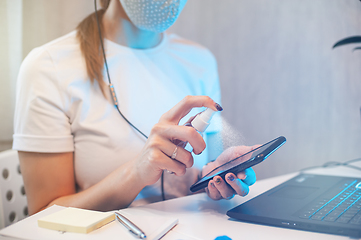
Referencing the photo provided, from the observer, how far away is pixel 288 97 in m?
1.12

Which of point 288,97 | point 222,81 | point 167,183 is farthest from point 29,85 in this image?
point 288,97

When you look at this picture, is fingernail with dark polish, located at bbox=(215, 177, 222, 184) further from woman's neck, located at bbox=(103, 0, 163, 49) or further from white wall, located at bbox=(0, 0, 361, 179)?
white wall, located at bbox=(0, 0, 361, 179)

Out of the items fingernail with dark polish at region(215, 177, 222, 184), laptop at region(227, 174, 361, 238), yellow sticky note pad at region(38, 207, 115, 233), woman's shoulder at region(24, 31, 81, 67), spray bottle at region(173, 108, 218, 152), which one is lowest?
laptop at region(227, 174, 361, 238)

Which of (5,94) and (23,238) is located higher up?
(5,94)

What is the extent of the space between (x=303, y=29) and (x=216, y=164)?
83 centimetres

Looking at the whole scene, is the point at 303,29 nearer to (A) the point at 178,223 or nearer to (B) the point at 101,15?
(B) the point at 101,15

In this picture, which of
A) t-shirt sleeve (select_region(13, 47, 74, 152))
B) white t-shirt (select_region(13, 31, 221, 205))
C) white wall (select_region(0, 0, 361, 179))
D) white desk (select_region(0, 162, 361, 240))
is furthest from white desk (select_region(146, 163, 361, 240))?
white wall (select_region(0, 0, 361, 179))

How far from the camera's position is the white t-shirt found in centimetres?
56

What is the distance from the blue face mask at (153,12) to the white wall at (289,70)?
473 mm

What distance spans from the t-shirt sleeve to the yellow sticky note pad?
8.4 inches

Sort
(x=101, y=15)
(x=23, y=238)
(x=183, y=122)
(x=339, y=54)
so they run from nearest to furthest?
1. (x=23, y=238)
2. (x=183, y=122)
3. (x=101, y=15)
4. (x=339, y=54)

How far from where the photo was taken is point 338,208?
0.41 meters

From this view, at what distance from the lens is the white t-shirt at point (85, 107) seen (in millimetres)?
560

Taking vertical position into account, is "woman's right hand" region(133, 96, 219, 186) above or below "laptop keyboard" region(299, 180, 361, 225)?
above
